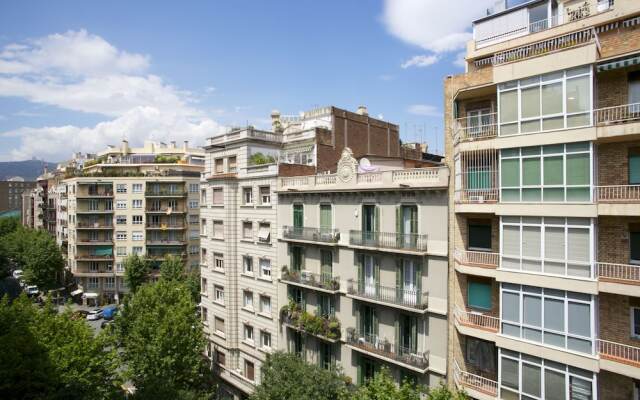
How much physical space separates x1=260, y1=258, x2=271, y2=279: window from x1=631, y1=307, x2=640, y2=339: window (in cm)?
2131

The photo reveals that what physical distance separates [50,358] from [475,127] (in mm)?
24373

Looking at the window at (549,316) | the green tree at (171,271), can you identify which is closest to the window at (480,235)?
the window at (549,316)

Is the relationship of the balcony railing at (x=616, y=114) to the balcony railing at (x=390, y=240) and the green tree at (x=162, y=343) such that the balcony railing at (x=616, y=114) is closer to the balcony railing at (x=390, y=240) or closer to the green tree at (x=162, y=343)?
the balcony railing at (x=390, y=240)

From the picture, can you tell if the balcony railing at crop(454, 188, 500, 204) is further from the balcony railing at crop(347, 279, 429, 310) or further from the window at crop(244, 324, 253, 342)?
the window at crop(244, 324, 253, 342)

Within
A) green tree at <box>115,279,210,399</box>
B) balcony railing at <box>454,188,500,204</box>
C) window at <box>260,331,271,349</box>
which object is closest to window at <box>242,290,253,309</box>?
window at <box>260,331,271,349</box>

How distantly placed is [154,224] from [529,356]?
58.2 meters

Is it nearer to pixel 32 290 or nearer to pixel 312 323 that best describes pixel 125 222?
pixel 32 290

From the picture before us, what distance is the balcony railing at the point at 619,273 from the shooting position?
1290 centimetres

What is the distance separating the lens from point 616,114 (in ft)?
44.0

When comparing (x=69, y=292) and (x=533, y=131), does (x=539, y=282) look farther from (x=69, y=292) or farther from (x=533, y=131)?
(x=69, y=292)

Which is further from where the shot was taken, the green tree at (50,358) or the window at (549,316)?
the green tree at (50,358)

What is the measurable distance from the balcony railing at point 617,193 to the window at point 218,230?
86.5 feet

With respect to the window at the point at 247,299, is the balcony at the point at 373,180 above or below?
above

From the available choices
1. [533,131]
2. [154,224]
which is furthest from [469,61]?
[154,224]
